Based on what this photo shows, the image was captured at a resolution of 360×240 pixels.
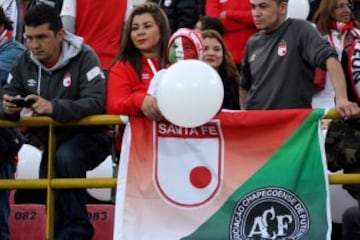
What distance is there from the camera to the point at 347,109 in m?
6.06

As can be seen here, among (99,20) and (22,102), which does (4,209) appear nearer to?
(22,102)

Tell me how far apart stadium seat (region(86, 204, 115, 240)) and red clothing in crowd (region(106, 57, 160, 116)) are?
1.29 metres

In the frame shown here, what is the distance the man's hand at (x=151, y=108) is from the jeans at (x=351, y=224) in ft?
4.93

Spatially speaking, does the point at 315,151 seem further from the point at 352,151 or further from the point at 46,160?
the point at 46,160

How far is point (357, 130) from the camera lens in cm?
641

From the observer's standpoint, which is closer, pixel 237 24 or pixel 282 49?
pixel 282 49

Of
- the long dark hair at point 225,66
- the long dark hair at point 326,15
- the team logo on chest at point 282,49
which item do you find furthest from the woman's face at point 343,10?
the team logo on chest at point 282,49

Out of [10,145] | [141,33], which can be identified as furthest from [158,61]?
[10,145]

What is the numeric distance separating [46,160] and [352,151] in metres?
2.05

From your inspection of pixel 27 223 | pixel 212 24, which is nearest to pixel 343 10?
pixel 212 24

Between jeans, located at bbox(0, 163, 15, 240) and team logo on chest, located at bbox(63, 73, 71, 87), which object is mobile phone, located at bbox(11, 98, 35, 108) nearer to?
team logo on chest, located at bbox(63, 73, 71, 87)

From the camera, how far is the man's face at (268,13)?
6891mm

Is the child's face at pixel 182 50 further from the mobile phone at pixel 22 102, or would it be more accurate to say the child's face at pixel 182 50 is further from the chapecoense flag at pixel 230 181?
the mobile phone at pixel 22 102

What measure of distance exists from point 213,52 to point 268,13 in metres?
1.25
